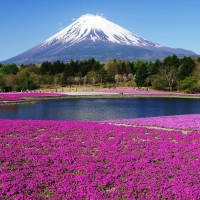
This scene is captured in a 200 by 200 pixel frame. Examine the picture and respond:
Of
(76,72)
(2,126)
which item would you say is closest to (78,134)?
(2,126)

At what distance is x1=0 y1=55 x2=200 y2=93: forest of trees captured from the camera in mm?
80938

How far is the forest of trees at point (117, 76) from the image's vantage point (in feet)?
266

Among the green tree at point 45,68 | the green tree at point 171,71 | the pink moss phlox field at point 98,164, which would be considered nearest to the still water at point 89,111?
the pink moss phlox field at point 98,164

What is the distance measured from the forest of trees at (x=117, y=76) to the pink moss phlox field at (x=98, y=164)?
61.5 meters

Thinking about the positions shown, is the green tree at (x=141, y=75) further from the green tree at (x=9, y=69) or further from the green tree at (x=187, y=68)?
the green tree at (x=9, y=69)

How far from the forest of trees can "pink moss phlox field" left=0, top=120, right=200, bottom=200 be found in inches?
2422

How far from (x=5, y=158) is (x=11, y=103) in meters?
39.6

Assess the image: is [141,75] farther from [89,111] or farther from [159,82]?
[89,111]

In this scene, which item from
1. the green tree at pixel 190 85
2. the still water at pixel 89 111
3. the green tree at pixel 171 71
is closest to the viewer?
the still water at pixel 89 111

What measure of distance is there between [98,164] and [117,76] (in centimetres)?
8900

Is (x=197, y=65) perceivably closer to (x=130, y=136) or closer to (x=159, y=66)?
(x=159, y=66)

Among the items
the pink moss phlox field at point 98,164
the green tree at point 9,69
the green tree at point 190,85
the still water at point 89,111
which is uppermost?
the green tree at point 9,69

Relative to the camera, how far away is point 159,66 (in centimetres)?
8875

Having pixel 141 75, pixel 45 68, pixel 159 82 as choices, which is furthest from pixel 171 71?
pixel 45 68
